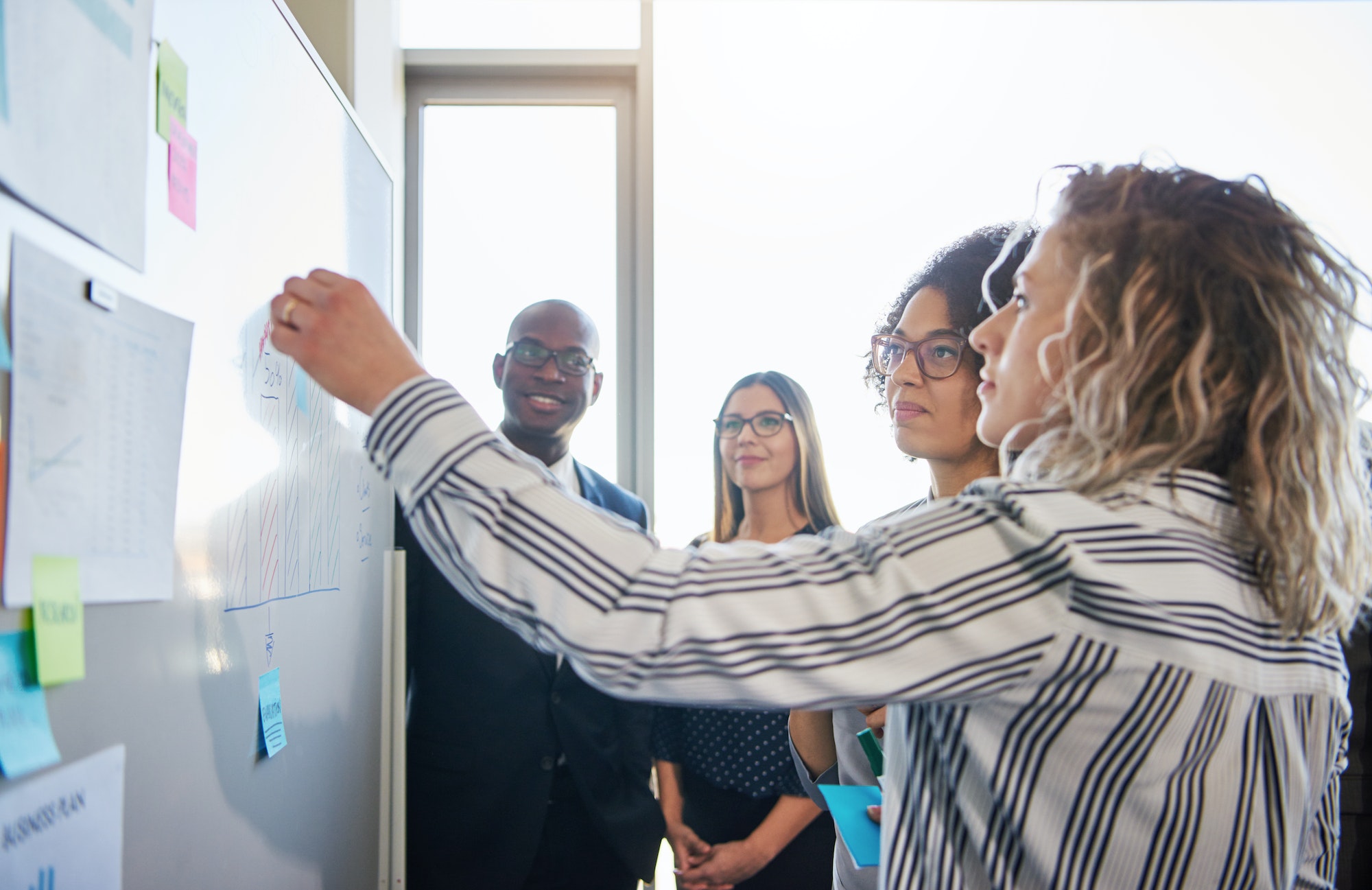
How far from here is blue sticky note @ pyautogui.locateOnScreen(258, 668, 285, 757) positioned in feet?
3.41

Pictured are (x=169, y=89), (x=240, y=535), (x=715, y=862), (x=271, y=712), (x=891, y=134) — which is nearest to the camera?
(x=169, y=89)

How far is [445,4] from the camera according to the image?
2.45 m

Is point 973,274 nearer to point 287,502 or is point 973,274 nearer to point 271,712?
point 287,502

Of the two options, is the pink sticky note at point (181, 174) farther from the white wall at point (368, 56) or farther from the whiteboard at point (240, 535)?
the white wall at point (368, 56)

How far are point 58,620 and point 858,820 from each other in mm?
779

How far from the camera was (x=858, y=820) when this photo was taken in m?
0.87

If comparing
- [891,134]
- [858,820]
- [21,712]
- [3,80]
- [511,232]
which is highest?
[891,134]

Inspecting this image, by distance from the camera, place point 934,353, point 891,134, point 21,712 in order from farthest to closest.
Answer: point 891,134
point 934,353
point 21,712

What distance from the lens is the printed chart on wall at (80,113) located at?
58cm

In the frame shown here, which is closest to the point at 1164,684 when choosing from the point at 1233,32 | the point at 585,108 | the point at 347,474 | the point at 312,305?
the point at 312,305

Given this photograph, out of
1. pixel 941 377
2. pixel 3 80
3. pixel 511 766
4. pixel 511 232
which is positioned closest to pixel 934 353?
pixel 941 377

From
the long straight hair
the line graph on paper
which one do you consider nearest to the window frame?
the long straight hair

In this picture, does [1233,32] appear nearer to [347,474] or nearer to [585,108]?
[585,108]

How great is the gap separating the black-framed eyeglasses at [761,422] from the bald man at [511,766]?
0.71 m
